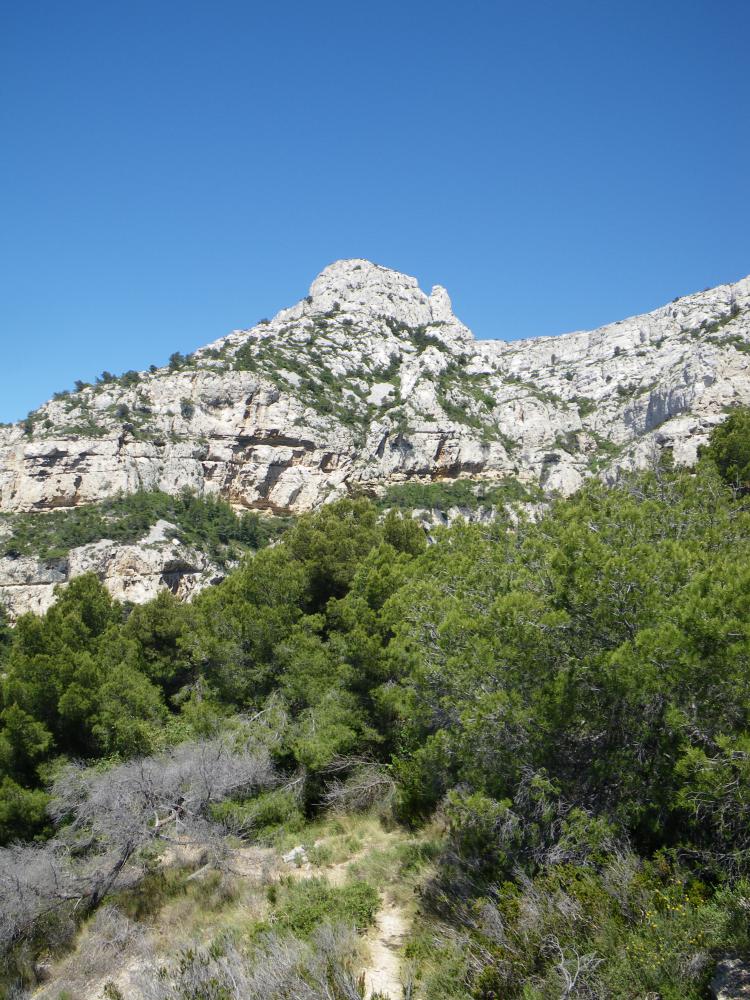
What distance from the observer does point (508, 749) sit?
6.41 m

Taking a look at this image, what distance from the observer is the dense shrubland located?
4973mm

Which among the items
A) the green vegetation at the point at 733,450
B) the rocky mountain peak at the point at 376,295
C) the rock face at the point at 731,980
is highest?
the rocky mountain peak at the point at 376,295

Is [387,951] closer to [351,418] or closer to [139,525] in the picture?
[139,525]

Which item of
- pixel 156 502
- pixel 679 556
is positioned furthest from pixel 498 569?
pixel 156 502

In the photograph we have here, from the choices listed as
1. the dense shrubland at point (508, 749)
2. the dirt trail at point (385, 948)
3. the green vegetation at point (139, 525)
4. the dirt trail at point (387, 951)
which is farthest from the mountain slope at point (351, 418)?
the dirt trail at point (387, 951)

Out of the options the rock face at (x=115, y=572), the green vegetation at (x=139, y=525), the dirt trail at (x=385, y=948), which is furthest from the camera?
the green vegetation at (x=139, y=525)

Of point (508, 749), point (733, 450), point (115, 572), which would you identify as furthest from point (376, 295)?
point (508, 749)

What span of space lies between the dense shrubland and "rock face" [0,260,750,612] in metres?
39.0

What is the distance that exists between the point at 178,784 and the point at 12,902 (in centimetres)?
287

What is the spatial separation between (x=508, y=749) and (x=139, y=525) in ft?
157

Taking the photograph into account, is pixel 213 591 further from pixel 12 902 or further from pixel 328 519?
pixel 12 902

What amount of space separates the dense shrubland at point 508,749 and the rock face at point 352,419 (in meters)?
39.0

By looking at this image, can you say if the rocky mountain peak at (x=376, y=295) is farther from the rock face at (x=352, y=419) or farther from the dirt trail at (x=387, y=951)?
the dirt trail at (x=387, y=951)

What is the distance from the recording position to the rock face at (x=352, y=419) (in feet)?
174
